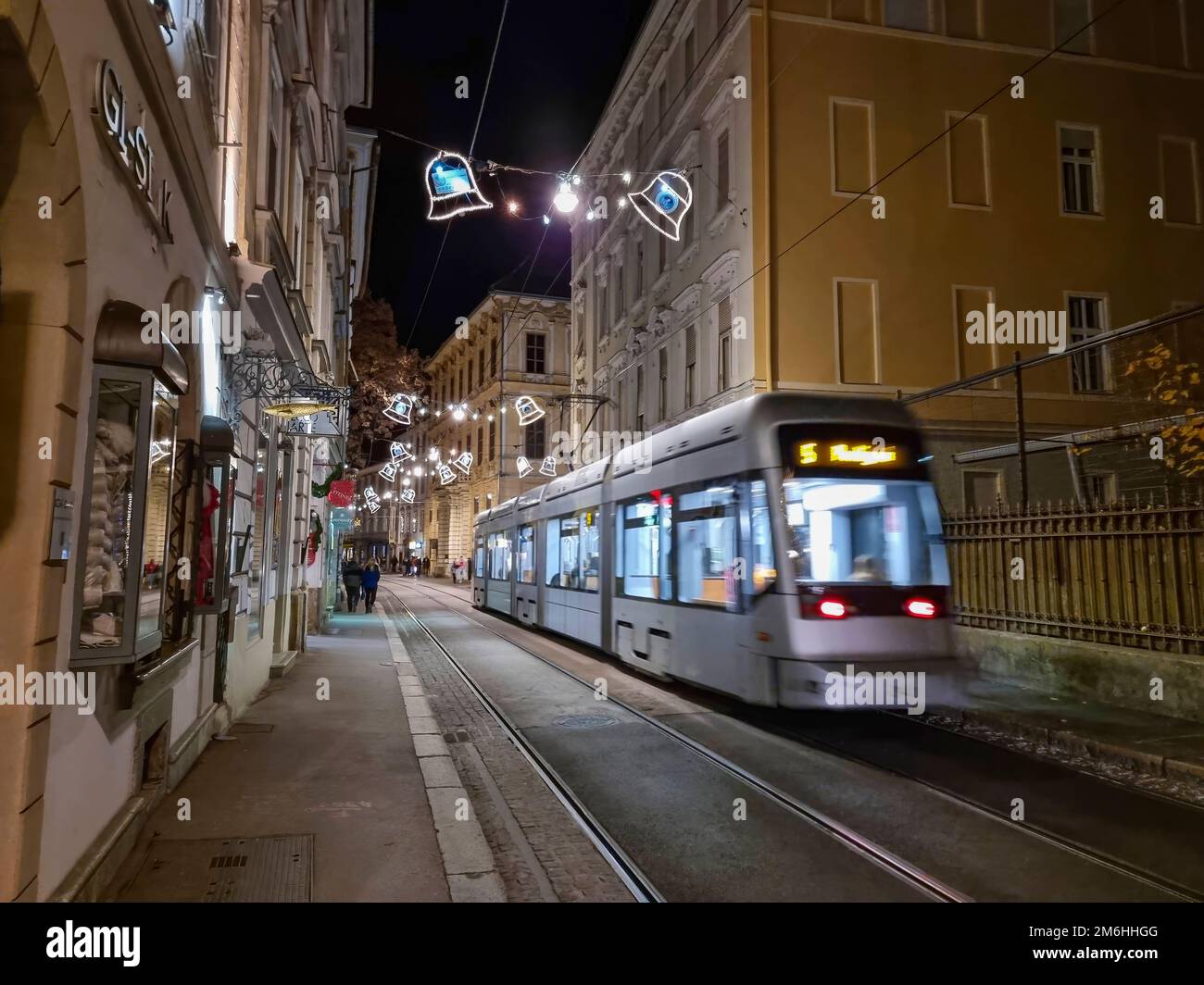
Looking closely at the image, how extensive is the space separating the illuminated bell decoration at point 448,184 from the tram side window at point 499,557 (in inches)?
428

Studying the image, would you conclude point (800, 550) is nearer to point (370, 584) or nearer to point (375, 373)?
point (370, 584)

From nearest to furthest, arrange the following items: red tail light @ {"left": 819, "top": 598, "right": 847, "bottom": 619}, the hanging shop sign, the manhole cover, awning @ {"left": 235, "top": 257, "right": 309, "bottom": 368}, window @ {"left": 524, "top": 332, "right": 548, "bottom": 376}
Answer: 1. the hanging shop sign
2. red tail light @ {"left": 819, "top": 598, "right": 847, "bottom": 619}
3. awning @ {"left": 235, "top": 257, "right": 309, "bottom": 368}
4. the manhole cover
5. window @ {"left": 524, "top": 332, "right": 548, "bottom": 376}

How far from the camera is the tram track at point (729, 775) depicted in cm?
459

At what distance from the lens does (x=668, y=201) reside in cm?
1672

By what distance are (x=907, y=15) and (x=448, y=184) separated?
14.5 m

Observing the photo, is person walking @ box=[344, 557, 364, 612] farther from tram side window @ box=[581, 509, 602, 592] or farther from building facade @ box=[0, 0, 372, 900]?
building facade @ box=[0, 0, 372, 900]

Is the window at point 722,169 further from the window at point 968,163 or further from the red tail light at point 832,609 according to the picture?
the red tail light at point 832,609

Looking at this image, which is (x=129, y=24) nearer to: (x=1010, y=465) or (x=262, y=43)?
(x=262, y=43)

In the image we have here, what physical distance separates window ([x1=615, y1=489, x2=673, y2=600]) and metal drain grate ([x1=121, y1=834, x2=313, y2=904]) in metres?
5.82

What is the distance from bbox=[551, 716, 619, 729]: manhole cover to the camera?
29.3 feet

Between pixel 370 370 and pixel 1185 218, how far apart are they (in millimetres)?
23865

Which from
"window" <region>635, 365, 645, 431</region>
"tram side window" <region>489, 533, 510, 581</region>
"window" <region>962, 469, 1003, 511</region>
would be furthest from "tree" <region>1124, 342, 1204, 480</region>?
"tram side window" <region>489, 533, 510, 581</region>

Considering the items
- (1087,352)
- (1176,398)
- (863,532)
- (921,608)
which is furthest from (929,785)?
(1087,352)

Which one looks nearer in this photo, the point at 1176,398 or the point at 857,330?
the point at 1176,398
